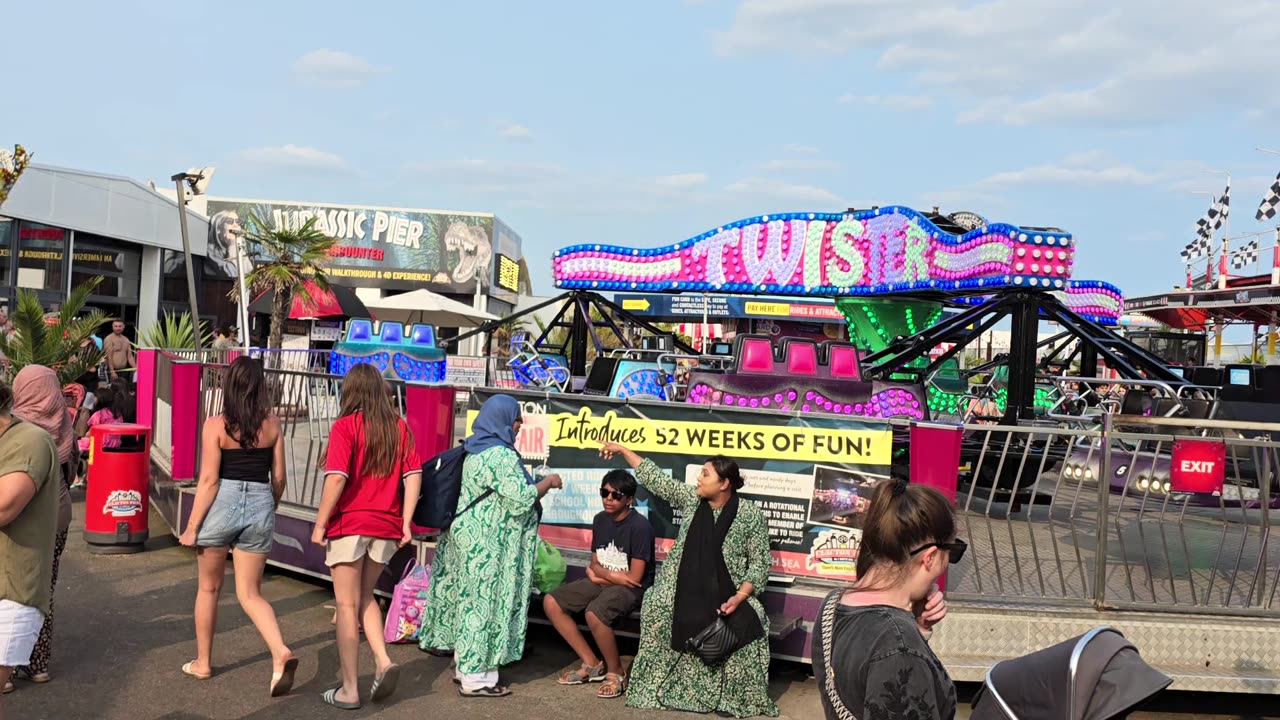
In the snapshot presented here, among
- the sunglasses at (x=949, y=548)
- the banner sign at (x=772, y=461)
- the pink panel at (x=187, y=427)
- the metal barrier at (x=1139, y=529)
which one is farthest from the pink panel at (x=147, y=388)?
the sunglasses at (x=949, y=548)

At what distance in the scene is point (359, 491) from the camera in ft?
18.3

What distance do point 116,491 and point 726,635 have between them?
18.3 ft

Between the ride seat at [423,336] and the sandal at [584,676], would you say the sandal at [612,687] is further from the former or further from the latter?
the ride seat at [423,336]

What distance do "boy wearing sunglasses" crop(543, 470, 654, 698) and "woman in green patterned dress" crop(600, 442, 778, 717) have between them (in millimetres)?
236

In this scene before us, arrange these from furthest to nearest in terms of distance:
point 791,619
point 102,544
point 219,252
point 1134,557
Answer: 1. point 219,252
2. point 102,544
3. point 1134,557
4. point 791,619

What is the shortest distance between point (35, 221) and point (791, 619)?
751 inches

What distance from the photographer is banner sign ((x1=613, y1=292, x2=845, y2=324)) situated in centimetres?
4164

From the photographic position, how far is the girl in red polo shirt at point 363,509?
17.8 feet

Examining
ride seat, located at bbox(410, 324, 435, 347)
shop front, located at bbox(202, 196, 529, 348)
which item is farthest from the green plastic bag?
shop front, located at bbox(202, 196, 529, 348)

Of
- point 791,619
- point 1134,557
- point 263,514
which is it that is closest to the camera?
point 263,514

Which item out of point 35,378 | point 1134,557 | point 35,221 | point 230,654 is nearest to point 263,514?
point 230,654

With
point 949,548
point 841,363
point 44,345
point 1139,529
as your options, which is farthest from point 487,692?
point 44,345

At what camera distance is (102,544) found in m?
8.67

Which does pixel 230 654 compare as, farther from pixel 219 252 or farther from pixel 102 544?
pixel 219 252
